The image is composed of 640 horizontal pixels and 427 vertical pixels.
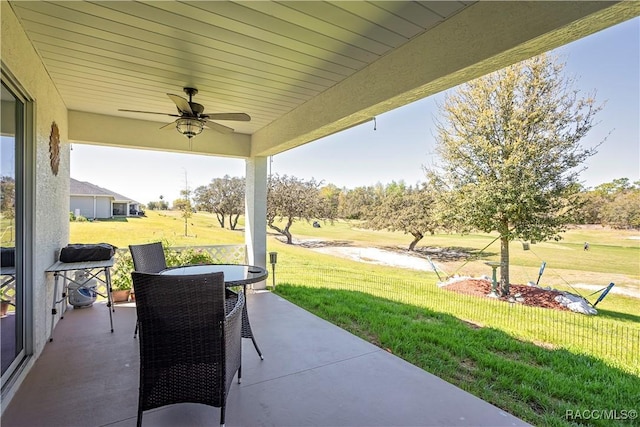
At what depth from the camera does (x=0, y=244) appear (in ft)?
7.14

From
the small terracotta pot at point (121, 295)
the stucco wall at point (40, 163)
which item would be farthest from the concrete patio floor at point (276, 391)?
the small terracotta pot at point (121, 295)

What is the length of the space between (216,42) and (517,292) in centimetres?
737

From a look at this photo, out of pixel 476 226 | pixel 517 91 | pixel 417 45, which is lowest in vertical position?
pixel 476 226

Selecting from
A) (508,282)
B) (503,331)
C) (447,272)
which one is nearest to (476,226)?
(508,282)

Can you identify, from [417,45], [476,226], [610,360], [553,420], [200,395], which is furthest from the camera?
[476,226]

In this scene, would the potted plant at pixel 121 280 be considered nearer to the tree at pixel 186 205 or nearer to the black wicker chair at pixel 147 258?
the black wicker chair at pixel 147 258

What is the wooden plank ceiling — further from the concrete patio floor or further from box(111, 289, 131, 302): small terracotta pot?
box(111, 289, 131, 302): small terracotta pot

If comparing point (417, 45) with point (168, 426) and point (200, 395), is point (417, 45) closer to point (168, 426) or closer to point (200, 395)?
point (200, 395)

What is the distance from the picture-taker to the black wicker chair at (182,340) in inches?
72.7

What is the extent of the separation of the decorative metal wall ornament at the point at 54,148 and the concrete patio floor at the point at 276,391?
187 centimetres

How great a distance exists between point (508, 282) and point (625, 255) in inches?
80.7

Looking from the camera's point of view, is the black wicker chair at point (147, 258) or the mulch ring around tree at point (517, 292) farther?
the mulch ring around tree at point (517, 292)

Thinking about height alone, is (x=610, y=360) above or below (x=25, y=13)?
below

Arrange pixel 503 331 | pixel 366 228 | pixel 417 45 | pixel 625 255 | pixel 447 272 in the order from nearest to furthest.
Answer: pixel 417 45 → pixel 503 331 → pixel 625 255 → pixel 447 272 → pixel 366 228
